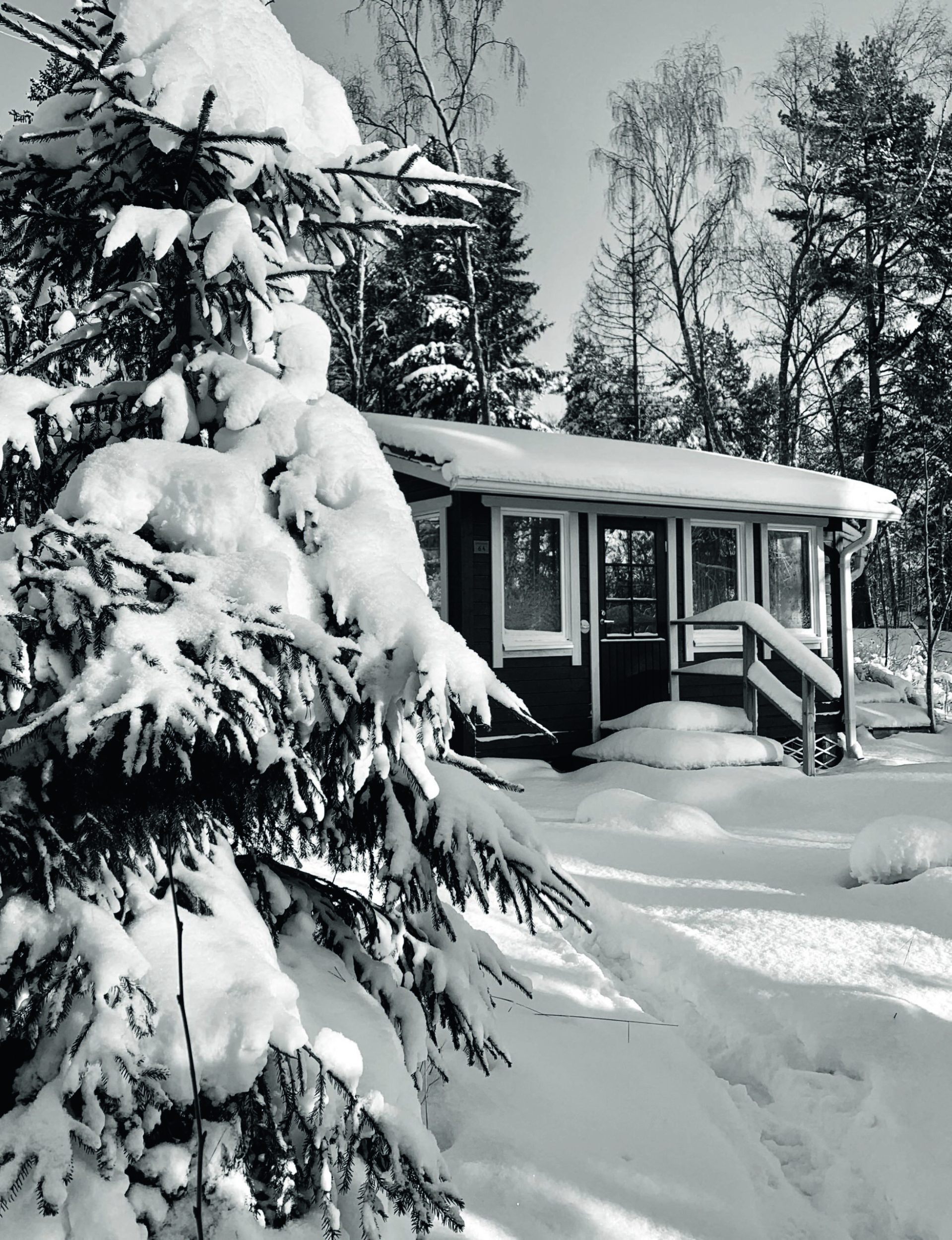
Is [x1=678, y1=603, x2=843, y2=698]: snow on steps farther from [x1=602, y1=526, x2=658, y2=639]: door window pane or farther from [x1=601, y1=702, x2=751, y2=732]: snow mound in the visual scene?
[x1=602, y1=526, x2=658, y2=639]: door window pane

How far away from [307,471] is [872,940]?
3.07 metres

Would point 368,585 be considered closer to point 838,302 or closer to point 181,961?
point 181,961

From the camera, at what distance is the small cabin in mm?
8492

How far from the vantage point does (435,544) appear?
30.1 feet

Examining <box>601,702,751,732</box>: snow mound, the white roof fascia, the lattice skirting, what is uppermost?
the white roof fascia

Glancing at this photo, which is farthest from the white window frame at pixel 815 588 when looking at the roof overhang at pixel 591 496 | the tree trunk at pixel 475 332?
the tree trunk at pixel 475 332

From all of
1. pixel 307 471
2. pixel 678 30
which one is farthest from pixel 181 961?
pixel 678 30

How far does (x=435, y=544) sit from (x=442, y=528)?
419mm

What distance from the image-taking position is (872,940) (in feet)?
11.7

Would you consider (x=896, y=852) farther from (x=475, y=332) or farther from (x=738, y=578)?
(x=475, y=332)

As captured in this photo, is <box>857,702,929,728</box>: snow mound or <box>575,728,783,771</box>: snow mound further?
<box>857,702,929,728</box>: snow mound

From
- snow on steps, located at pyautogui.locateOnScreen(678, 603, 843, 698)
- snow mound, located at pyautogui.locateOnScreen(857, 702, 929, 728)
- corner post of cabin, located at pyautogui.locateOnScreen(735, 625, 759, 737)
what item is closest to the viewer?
snow on steps, located at pyautogui.locateOnScreen(678, 603, 843, 698)

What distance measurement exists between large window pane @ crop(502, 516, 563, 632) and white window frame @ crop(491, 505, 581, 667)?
0.04 meters

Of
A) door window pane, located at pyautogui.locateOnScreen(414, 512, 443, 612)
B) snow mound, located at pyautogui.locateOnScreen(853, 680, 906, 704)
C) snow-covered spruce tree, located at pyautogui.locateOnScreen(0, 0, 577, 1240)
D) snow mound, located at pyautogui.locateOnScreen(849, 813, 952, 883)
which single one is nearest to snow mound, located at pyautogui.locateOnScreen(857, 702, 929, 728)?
snow mound, located at pyautogui.locateOnScreen(853, 680, 906, 704)
